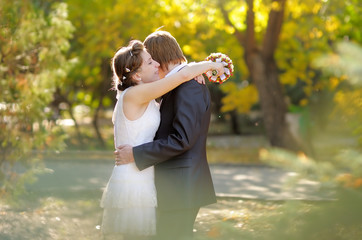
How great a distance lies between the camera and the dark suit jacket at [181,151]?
332 cm

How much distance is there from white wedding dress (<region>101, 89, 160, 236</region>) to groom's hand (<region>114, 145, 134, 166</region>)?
0.04 metres

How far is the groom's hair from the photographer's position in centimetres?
350

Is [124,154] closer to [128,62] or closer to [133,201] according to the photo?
[133,201]

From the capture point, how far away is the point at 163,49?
11.5ft

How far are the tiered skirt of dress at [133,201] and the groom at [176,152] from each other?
0.05 m

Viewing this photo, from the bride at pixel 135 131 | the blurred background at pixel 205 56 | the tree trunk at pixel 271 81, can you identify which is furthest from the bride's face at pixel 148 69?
the tree trunk at pixel 271 81

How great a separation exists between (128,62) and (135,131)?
43 centimetres

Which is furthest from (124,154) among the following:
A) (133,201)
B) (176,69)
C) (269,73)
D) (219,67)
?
Result: (269,73)

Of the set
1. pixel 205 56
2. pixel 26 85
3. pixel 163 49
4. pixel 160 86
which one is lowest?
pixel 160 86

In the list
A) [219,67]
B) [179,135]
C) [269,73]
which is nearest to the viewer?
[179,135]

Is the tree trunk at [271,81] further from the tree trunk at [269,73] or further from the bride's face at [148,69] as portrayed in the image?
the bride's face at [148,69]

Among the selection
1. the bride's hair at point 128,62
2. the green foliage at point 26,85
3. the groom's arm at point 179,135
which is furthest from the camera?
the green foliage at point 26,85

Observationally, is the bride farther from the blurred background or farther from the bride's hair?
the blurred background

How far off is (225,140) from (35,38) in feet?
49.3
